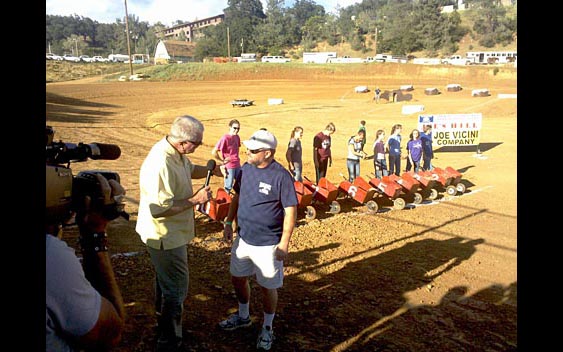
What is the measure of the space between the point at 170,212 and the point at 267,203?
3.04 feet

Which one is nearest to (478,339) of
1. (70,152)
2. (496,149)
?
(70,152)

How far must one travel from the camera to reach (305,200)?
880 centimetres

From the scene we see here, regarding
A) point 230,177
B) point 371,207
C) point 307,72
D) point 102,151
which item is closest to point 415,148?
point 371,207

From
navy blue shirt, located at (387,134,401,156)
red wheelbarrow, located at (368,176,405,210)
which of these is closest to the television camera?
red wheelbarrow, located at (368,176,405,210)

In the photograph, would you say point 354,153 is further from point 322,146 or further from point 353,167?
point 322,146

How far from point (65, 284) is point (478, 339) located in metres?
4.38

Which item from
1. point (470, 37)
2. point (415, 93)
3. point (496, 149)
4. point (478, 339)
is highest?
point (470, 37)

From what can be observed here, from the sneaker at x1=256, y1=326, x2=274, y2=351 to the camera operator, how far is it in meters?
2.44

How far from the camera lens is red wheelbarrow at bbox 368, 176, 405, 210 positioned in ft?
32.2

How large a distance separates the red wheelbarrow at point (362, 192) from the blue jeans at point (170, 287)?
6.20 m

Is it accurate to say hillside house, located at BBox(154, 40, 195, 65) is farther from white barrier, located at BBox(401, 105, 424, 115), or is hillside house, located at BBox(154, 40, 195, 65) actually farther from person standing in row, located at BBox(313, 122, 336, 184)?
person standing in row, located at BBox(313, 122, 336, 184)
